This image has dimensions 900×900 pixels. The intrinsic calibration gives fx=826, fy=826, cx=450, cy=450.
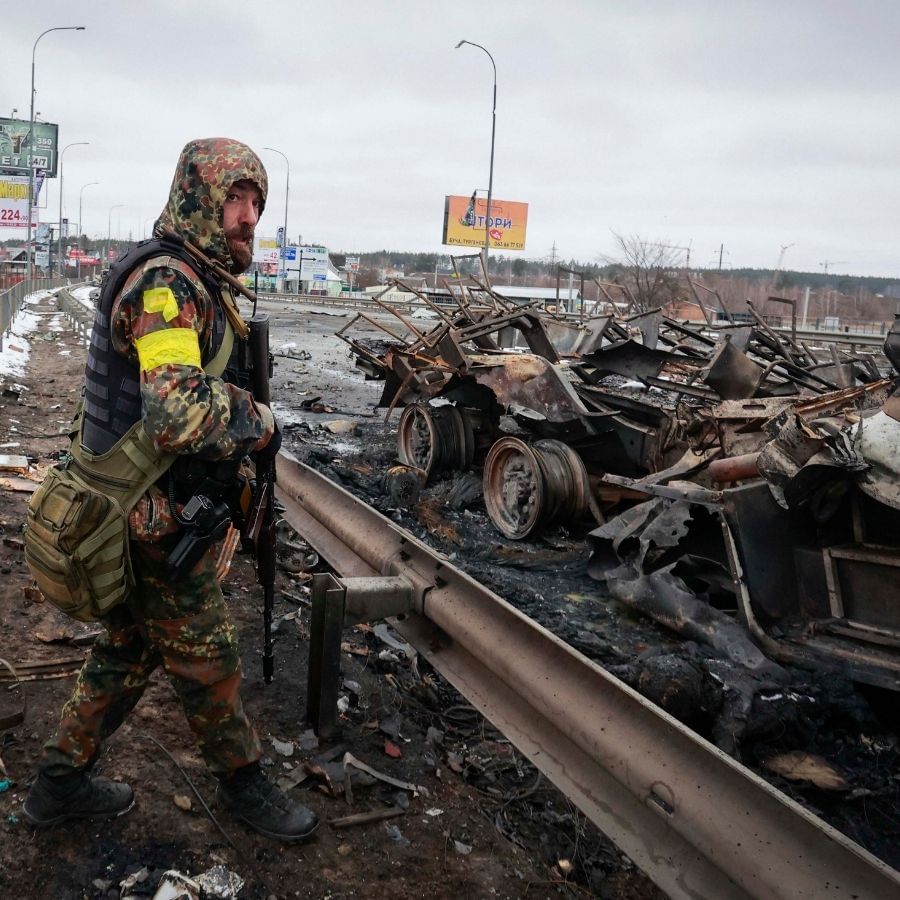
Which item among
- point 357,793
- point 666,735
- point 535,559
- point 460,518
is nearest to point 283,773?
point 357,793

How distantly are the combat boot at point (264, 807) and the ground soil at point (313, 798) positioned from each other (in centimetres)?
5

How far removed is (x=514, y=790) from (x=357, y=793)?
1.98 feet

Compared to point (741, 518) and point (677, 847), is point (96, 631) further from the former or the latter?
point (741, 518)

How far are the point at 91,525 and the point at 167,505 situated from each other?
7.9 inches

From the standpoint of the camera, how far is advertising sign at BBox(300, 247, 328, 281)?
251 feet

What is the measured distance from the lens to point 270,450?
2.54 m

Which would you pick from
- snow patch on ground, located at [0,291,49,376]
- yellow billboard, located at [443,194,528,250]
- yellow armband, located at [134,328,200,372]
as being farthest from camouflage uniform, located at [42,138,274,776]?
yellow billboard, located at [443,194,528,250]

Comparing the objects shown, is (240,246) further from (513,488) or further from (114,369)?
(513,488)

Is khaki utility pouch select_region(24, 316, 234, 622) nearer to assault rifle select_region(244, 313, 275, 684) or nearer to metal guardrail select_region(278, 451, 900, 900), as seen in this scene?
assault rifle select_region(244, 313, 275, 684)

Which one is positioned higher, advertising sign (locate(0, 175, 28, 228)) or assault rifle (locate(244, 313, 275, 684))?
advertising sign (locate(0, 175, 28, 228))

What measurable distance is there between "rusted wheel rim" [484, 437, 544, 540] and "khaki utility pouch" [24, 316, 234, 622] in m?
4.12

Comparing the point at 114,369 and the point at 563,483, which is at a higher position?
the point at 114,369

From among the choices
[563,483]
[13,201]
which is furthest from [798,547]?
[13,201]

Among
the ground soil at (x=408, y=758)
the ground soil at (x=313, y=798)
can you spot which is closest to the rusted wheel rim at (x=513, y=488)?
the ground soil at (x=408, y=758)
